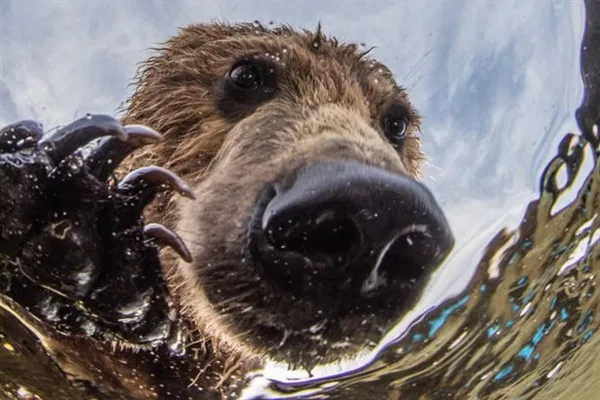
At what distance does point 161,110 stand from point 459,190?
2.07 metres

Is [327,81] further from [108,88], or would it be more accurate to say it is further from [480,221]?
[480,221]

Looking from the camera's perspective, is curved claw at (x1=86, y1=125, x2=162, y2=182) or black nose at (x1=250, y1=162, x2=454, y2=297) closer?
black nose at (x1=250, y1=162, x2=454, y2=297)

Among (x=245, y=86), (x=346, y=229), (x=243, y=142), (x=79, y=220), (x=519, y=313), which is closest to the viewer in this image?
(x=346, y=229)

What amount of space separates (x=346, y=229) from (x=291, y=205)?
0.20m

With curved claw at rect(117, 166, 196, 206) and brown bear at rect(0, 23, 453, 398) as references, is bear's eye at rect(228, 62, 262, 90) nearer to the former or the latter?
brown bear at rect(0, 23, 453, 398)

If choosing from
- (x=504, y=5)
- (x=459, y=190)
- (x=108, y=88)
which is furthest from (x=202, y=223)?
(x=504, y=5)

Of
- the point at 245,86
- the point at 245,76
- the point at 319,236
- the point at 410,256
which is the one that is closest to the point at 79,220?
the point at 319,236

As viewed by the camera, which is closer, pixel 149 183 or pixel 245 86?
pixel 149 183

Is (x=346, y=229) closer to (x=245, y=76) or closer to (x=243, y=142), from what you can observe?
(x=243, y=142)

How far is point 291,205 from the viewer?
95.1 inches

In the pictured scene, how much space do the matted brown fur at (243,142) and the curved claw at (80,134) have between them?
604 mm

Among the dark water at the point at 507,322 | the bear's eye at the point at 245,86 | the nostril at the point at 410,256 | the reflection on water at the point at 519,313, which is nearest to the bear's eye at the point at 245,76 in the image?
the bear's eye at the point at 245,86

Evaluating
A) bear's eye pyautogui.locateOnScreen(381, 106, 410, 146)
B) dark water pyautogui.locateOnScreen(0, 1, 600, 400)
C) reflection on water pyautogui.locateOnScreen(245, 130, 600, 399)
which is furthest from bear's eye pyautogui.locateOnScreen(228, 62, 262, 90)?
reflection on water pyautogui.locateOnScreen(245, 130, 600, 399)

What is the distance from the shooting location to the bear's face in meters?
2.43
